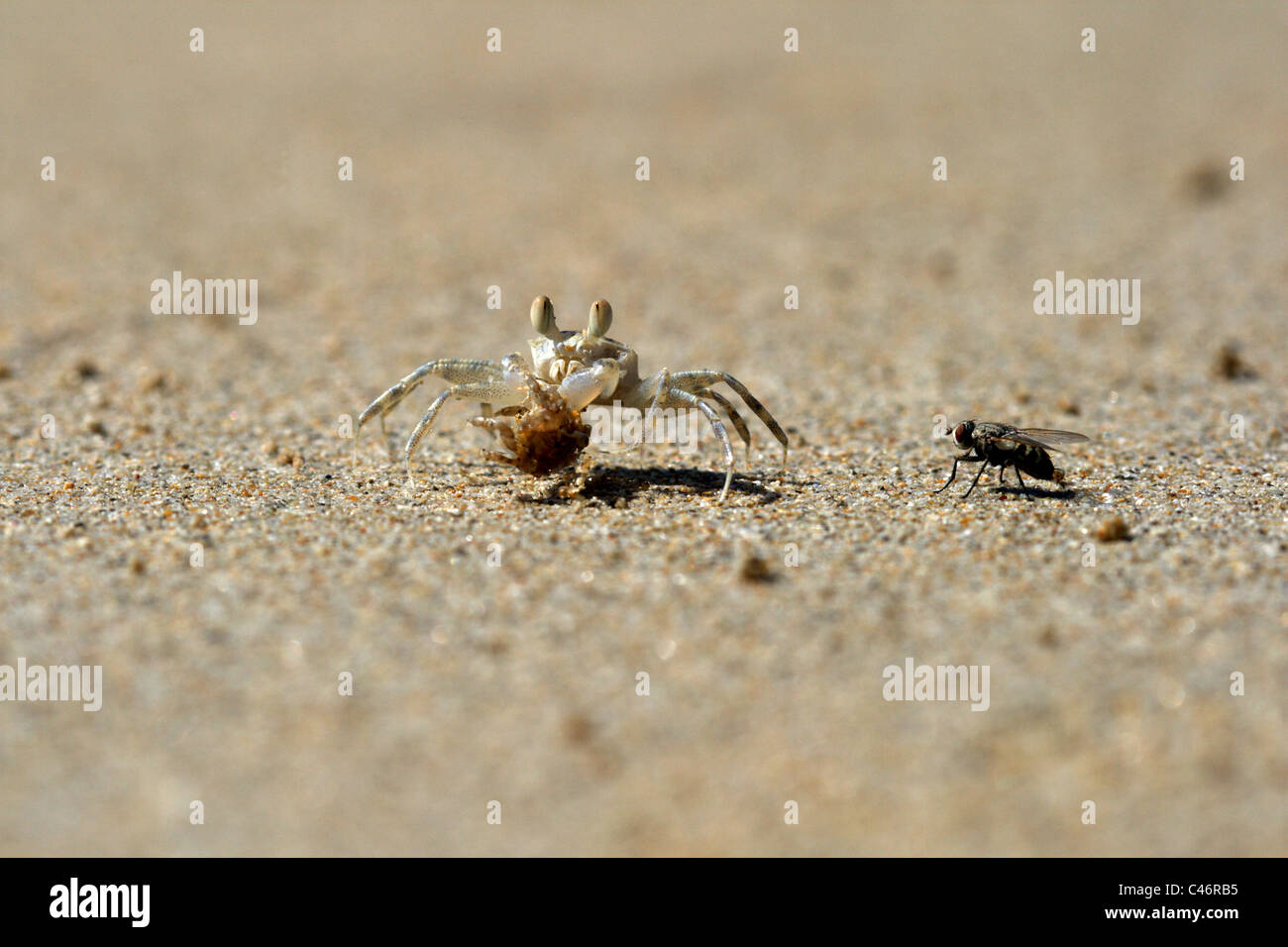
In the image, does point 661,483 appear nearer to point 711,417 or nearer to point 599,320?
point 711,417

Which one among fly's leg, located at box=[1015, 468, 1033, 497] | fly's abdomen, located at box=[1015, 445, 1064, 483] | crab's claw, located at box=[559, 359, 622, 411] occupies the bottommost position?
fly's leg, located at box=[1015, 468, 1033, 497]

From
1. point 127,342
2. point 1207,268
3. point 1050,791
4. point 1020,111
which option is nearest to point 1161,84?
point 1020,111

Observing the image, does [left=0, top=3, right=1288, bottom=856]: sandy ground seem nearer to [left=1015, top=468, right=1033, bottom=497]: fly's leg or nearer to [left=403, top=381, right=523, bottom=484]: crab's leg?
[left=1015, top=468, right=1033, bottom=497]: fly's leg

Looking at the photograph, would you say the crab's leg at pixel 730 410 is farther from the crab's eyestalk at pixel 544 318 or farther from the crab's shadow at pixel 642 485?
the crab's eyestalk at pixel 544 318

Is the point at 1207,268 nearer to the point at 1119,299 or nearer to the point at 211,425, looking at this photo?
the point at 1119,299

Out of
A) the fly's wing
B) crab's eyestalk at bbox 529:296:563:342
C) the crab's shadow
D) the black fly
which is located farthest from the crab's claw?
the fly's wing

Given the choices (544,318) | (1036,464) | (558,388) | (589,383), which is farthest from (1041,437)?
(544,318)
